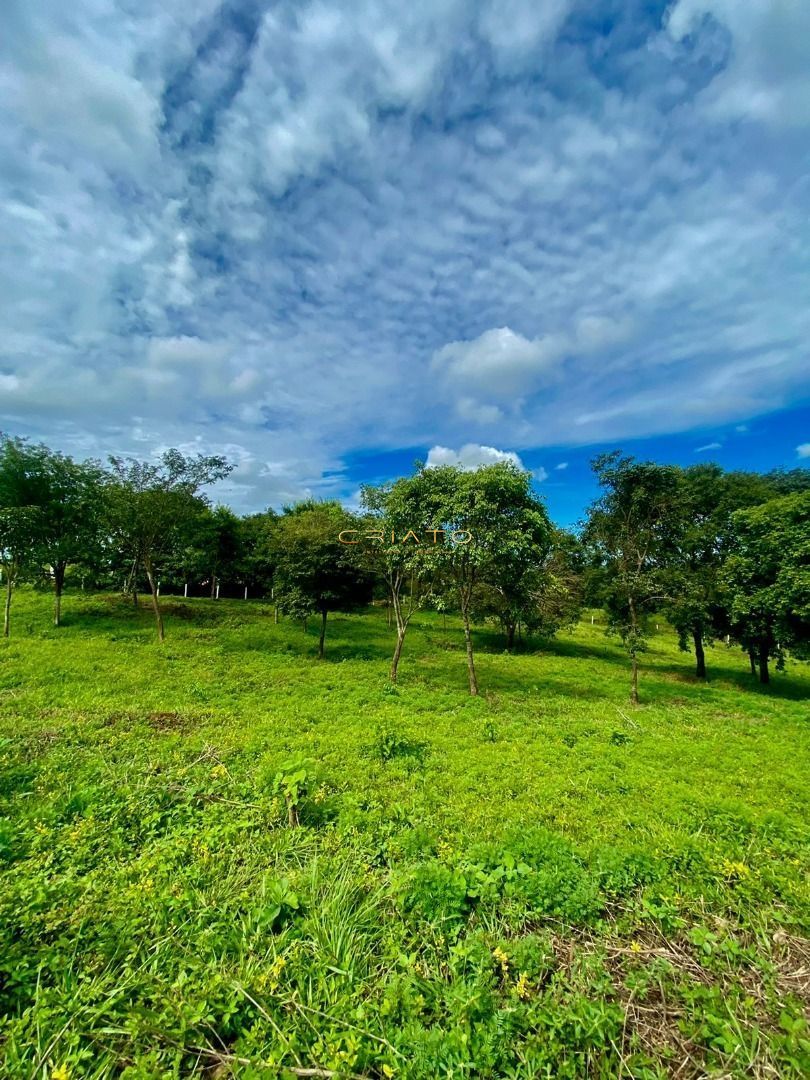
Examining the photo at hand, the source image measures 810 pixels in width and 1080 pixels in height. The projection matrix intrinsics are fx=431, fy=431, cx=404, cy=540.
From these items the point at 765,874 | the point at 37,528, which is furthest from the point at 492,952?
the point at 37,528

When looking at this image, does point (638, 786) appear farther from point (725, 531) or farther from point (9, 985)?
point (725, 531)

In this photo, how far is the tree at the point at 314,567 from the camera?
17.4 meters

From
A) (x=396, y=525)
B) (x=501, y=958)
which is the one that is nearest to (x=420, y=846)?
(x=501, y=958)

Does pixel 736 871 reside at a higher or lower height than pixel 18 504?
lower

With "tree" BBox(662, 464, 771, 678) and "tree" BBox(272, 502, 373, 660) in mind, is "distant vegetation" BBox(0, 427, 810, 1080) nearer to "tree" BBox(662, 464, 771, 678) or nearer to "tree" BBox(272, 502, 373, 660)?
Result: "tree" BBox(662, 464, 771, 678)

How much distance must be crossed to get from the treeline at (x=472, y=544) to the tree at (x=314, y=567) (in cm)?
6

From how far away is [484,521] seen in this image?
13.4 meters

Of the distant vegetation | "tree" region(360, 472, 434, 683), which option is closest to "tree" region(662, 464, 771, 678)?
the distant vegetation

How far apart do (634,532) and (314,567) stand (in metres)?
12.3

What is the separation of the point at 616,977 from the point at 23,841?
5984 mm

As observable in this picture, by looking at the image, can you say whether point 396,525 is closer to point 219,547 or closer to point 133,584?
point 133,584

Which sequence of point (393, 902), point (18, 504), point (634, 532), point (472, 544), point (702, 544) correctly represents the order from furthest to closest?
point (702, 544)
point (18, 504)
point (634, 532)
point (472, 544)
point (393, 902)

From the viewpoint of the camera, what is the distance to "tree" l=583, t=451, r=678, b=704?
15.1 m

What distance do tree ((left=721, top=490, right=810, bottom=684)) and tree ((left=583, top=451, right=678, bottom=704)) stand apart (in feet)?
11.5
